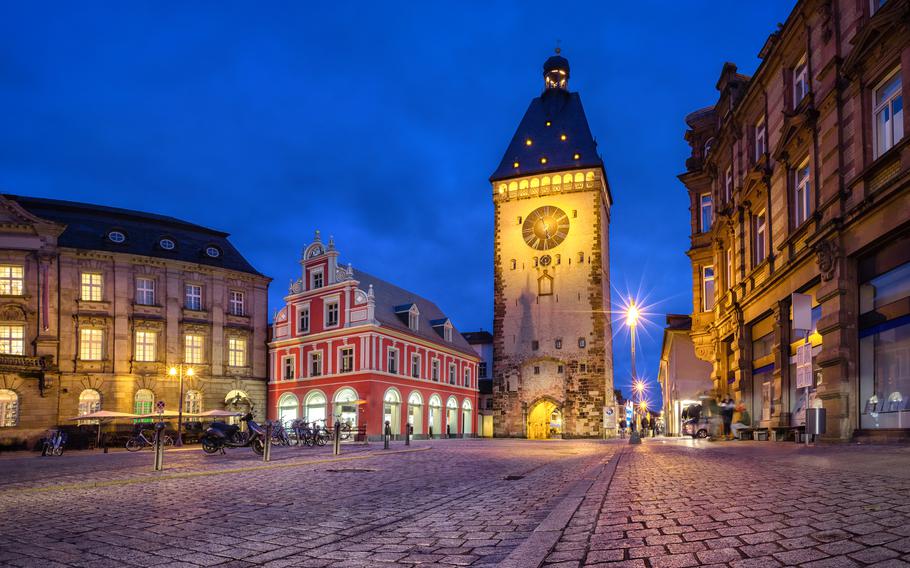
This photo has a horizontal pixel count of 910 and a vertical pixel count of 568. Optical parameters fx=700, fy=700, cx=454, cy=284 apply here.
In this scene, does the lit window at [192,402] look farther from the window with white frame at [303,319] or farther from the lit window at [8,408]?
the lit window at [8,408]

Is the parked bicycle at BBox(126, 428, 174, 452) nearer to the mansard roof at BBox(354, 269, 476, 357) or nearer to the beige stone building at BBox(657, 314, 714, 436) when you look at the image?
the mansard roof at BBox(354, 269, 476, 357)

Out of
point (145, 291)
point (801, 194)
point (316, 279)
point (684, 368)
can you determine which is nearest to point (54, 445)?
point (145, 291)

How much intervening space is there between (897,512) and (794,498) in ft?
4.46

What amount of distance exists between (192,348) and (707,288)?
1296 inches

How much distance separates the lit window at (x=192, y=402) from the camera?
150 ft

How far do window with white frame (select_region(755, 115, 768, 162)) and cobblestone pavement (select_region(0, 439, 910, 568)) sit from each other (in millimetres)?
13774

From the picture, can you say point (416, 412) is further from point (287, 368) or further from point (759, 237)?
point (759, 237)

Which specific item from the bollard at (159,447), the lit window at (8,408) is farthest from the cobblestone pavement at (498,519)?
the lit window at (8,408)

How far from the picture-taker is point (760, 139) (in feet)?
77.5

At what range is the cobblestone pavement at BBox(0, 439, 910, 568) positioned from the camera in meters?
4.61

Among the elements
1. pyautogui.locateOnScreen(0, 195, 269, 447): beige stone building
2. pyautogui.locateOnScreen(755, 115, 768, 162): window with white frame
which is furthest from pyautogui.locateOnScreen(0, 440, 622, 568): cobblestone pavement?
pyautogui.locateOnScreen(0, 195, 269, 447): beige stone building

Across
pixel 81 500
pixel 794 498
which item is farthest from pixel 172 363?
pixel 794 498

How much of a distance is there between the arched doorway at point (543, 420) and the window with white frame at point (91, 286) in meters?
32.8

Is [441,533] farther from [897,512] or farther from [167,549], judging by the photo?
[897,512]
